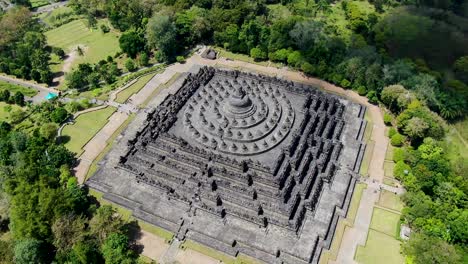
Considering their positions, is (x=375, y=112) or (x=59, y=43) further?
(x=59, y=43)

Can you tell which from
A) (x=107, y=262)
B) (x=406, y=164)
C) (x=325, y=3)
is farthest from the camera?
(x=325, y=3)

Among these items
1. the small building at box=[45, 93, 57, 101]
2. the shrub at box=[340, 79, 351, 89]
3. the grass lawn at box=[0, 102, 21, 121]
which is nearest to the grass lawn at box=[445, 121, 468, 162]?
the shrub at box=[340, 79, 351, 89]

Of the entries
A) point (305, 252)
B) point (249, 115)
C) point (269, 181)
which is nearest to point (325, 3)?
point (249, 115)

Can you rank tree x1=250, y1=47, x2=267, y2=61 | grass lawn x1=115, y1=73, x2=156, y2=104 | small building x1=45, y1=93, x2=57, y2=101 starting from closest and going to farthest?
small building x1=45, y1=93, x2=57, y2=101
grass lawn x1=115, y1=73, x2=156, y2=104
tree x1=250, y1=47, x2=267, y2=61

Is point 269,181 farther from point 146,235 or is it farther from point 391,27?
point 391,27

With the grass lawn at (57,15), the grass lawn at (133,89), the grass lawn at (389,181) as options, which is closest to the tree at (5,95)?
the grass lawn at (133,89)

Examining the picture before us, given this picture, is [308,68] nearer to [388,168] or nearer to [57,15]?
[388,168]

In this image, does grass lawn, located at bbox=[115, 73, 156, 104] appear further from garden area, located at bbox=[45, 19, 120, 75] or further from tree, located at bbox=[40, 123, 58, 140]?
garden area, located at bbox=[45, 19, 120, 75]
